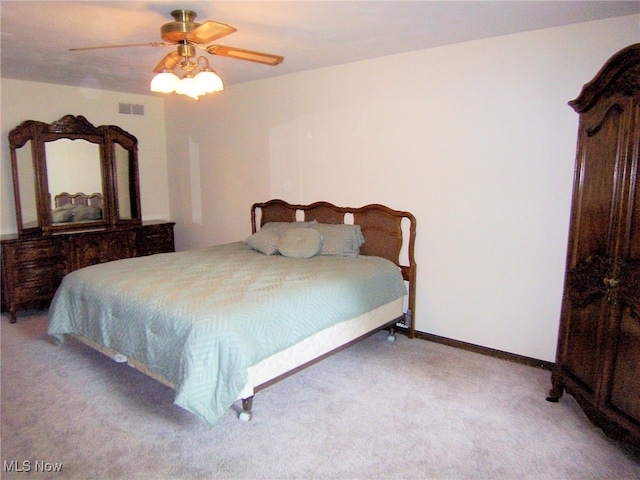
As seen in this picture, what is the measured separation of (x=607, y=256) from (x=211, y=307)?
2.16 metres

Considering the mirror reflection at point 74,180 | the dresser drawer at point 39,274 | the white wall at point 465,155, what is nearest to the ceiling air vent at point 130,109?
the mirror reflection at point 74,180

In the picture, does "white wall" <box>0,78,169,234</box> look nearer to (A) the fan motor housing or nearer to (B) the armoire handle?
(A) the fan motor housing

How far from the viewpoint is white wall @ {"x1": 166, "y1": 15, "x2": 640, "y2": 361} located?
3109 mm

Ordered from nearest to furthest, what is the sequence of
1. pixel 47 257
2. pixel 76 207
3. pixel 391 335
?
pixel 391 335 < pixel 47 257 < pixel 76 207

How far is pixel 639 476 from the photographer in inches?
83.5

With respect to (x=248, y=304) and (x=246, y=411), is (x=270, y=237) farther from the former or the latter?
(x=246, y=411)

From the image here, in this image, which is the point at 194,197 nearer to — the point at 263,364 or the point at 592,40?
the point at 263,364

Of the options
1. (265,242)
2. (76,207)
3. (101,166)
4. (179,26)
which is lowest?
(265,242)

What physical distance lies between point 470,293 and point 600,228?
137 centimetres

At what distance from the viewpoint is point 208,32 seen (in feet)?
8.02

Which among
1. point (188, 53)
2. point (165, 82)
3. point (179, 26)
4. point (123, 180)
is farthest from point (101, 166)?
point (179, 26)

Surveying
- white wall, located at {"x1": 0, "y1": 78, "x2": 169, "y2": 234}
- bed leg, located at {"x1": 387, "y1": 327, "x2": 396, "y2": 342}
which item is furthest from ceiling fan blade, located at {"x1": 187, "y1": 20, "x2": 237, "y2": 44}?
white wall, located at {"x1": 0, "y1": 78, "x2": 169, "y2": 234}

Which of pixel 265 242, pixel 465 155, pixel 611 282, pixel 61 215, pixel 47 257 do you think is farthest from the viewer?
pixel 61 215

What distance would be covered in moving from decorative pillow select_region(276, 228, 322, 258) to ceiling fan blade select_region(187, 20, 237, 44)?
1.89 meters
